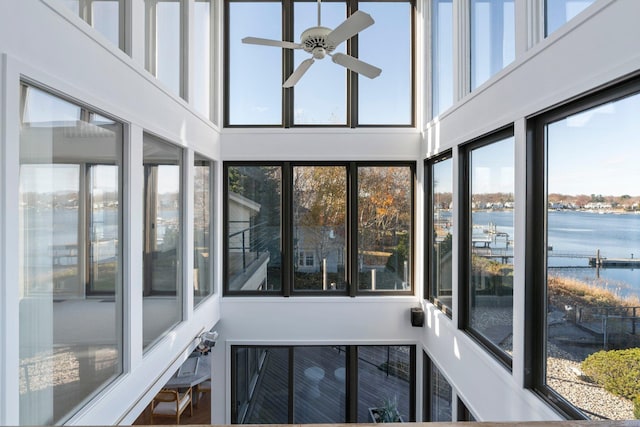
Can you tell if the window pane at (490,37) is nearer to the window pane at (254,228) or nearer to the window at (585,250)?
the window at (585,250)

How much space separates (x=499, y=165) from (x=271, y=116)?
291cm

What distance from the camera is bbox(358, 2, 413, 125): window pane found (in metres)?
4.74

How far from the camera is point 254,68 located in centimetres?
473

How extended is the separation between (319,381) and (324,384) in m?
0.07

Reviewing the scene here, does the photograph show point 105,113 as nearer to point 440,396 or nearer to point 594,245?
point 594,245

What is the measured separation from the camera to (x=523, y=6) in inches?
92.8

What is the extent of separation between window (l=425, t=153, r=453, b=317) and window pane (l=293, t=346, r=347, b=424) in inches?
58.2

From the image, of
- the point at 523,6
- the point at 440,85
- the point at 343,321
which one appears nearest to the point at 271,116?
the point at 440,85

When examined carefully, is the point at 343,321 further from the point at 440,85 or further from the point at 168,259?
the point at 440,85

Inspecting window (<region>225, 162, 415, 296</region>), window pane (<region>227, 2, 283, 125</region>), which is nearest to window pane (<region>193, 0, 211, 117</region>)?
window pane (<region>227, 2, 283, 125</region>)

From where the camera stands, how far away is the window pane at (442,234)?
3738 mm

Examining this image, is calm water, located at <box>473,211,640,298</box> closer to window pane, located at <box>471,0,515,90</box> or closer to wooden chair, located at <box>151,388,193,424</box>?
window pane, located at <box>471,0,515,90</box>

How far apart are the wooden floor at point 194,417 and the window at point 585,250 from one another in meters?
4.76

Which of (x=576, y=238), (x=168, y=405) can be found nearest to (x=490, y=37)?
(x=576, y=238)
